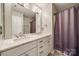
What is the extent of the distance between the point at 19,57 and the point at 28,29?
0.65m

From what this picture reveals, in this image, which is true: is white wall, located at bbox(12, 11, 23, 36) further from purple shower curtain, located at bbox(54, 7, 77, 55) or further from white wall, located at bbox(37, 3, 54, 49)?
purple shower curtain, located at bbox(54, 7, 77, 55)

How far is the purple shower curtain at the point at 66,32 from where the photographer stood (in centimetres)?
211

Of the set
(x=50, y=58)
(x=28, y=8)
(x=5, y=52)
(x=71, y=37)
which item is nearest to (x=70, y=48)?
(x=71, y=37)

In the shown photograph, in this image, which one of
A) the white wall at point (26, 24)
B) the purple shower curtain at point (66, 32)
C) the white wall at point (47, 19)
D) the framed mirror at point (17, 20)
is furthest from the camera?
the white wall at point (47, 19)

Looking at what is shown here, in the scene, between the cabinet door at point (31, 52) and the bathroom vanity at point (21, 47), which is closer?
the bathroom vanity at point (21, 47)

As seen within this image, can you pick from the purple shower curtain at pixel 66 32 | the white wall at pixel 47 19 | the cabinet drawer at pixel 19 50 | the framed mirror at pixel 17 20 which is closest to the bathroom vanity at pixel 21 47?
the cabinet drawer at pixel 19 50

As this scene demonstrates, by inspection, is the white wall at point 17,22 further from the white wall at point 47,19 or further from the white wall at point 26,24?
the white wall at point 47,19

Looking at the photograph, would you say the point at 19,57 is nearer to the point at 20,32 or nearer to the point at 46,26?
the point at 20,32

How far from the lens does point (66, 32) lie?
225 cm

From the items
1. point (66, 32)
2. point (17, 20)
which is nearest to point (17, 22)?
point (17, 20)

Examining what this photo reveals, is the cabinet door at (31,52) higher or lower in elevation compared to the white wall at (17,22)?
lower

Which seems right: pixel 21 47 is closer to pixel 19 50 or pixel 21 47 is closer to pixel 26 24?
pixel 19 50

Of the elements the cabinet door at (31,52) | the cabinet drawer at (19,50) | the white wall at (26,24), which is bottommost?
the cabinet door at (31,52)

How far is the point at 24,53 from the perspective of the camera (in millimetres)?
1528
